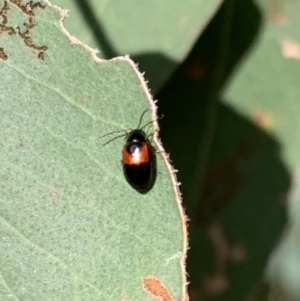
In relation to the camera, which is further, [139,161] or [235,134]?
[235,134]

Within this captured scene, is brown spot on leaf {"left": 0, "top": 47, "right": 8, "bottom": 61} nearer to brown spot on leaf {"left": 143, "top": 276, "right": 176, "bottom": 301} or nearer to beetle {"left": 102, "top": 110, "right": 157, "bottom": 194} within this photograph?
beetle {"left": 102, "top": 110, "right": 157, "bottom": 194}

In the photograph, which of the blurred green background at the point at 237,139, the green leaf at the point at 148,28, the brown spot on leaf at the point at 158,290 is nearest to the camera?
the brown spot on leaf at the point at 158,290

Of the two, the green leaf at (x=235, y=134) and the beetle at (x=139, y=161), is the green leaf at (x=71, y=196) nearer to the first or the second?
the beetle at (x=139, y=161)

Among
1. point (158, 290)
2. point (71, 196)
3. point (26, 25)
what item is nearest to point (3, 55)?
point (26, 25)

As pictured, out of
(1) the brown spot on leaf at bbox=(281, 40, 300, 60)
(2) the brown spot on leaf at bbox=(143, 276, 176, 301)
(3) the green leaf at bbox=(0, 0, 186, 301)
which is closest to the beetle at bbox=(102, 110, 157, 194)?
(3) the green leaf at bbox=(0, 0, 186, 301)

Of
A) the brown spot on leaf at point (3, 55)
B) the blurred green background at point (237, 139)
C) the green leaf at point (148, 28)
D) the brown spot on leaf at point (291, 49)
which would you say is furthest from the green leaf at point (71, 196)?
the brown spot on leaf at point (291, 49)

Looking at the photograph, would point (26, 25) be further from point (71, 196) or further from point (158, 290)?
point (158, 290)

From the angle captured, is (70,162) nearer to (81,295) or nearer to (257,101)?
(81,295)
